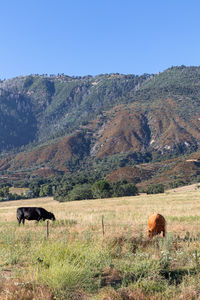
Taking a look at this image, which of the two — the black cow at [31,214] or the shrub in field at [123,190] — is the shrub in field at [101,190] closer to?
the shrub in field at [123,190]

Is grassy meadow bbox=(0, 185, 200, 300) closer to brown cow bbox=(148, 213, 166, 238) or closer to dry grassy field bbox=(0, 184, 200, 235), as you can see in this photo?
brown cow bbox=(148, 213, 166, 238)

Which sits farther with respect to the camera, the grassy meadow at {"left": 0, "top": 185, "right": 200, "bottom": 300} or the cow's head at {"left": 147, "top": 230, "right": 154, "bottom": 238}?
the cow's head at {"left": 147, "top": 230, "right": 154, "bottom": 238}

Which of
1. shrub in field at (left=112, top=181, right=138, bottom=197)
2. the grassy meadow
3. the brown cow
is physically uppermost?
shrub in field at (left=112, top=181, right=138, bottom=197)

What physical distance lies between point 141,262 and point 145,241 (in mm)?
3577

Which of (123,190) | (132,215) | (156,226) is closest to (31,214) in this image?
(132,215)

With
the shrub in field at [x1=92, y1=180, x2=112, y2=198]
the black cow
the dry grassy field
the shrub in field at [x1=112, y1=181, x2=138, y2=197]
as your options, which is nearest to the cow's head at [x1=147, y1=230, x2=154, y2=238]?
the dry grassy field

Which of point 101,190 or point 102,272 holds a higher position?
point 101,190

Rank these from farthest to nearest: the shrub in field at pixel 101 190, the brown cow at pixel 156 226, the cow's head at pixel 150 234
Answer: the shrub in field at pixel 101 190
the brown cow at pixel 156 226
the cow's head at pixel 150 234

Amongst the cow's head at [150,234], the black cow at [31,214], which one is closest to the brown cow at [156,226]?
the cow's head at [150,234]

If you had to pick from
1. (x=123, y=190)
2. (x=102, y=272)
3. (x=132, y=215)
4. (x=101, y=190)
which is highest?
(x=101, y=190)

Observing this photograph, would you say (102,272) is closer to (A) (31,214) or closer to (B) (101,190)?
(A) (31,214)

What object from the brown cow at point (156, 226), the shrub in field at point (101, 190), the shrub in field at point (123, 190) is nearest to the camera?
the brown cow at point (156, 226)

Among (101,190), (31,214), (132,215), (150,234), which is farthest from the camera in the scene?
(101,190)

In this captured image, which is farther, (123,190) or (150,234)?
(123,190)
